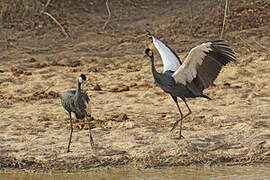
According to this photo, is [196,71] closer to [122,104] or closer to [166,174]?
[166,174]

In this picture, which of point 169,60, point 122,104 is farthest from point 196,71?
point 122,104

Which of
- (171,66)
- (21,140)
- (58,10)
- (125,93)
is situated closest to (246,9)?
(58,10)

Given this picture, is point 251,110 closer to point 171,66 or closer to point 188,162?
point 171,66

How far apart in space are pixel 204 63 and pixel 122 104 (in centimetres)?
195

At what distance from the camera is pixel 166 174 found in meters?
7.14

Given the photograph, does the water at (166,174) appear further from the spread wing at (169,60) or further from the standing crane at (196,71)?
the spread wing at (169,60)

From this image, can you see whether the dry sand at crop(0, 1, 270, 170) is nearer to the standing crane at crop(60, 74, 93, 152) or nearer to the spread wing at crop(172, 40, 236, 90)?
the standing crane at crop(60, 74, 93, 152)

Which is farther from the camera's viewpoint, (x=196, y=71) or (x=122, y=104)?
(x=122, y=104)

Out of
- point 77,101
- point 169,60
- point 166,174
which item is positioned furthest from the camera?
point 169,60

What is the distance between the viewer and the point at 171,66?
27.6 feet

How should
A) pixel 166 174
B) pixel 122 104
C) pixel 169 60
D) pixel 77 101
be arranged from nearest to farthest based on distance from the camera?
pixel 166 174 < pixel 77 101 < pixel 169 60 < pixel 122 104

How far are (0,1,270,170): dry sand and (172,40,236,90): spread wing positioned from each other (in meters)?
0.62

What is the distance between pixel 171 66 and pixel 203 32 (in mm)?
5240

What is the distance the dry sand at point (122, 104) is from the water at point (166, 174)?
17cm
